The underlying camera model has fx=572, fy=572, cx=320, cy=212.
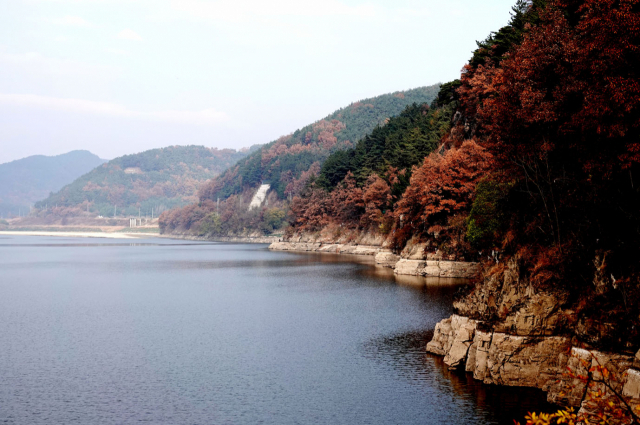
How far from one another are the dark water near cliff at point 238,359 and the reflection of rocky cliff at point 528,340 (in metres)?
0.88

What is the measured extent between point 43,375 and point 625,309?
24.1m

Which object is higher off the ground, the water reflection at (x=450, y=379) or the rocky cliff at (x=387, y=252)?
the rocky cliff at (x=387, y=252)

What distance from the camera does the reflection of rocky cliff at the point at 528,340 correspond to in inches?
775

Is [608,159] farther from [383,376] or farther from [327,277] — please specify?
[327,277]

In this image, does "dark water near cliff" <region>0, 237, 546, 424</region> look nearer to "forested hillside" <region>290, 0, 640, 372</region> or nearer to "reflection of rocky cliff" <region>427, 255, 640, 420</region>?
"reflection of rocky cliff" <region>427, 255, 640, 420</region>

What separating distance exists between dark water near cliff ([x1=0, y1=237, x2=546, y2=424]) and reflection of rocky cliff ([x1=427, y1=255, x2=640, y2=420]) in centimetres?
88

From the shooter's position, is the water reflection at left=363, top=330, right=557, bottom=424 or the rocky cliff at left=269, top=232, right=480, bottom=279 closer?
the water reflection at left=363, top=330, right=557, bottom=424

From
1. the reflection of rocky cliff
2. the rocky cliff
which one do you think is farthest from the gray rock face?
the rocky cliff

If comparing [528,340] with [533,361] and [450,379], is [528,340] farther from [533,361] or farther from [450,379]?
[450,379]

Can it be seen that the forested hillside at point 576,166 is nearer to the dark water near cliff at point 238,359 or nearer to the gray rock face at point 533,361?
the gray rock face at point 533,361

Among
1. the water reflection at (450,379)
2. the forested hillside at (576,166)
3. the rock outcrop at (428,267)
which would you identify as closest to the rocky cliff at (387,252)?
the rock outcrop at (428,267)

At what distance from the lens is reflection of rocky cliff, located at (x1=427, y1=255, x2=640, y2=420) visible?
19688 millimetres

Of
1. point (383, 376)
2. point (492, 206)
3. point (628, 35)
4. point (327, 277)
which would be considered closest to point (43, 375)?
point (383, 376)

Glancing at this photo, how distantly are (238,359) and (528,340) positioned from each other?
14165 mm
